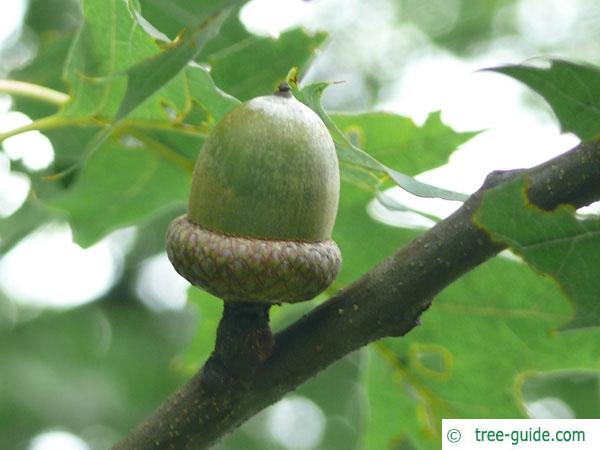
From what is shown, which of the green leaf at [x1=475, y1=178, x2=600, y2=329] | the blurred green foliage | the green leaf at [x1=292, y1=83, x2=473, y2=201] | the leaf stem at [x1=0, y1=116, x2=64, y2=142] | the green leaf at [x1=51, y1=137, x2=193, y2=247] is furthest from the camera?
the green leaf at [x1=51, y1=137, x2=193, y2=247]

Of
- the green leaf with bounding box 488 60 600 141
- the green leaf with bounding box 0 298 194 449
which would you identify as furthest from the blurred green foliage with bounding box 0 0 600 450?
the green leaf with bounding box 0 298 194 449

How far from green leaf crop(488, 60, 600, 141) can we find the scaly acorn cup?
244 mm

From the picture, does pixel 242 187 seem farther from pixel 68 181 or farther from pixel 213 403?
pixel 68 181

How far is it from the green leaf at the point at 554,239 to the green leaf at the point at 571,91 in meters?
0.11

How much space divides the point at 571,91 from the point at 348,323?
14.3 inches

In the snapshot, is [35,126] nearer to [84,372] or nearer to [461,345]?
[461,345]

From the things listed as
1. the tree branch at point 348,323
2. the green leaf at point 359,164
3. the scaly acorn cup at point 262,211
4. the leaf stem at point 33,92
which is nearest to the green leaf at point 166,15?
the leaf stem at point 33,92

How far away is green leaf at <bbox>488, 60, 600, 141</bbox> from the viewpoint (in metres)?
1.08

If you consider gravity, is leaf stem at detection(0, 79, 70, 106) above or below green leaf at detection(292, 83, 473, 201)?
below

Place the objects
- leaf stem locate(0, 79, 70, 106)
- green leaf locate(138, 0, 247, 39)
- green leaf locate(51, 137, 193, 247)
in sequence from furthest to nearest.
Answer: green leaf locate(51, 137, 193, 247)
green leaf locate(138, 0, 247, 39)
leaf stem locate(0, 79, 70, 106)

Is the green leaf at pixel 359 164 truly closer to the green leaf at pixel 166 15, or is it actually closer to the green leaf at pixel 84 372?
the green leaf at pixel 166 15

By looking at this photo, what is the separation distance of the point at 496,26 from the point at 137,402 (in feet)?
10.1

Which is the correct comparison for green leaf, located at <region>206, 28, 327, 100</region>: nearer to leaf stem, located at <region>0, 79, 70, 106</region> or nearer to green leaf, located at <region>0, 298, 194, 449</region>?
leaf stem, located at <region>0, 79, 70, 106</region>

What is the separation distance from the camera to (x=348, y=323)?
110cm
